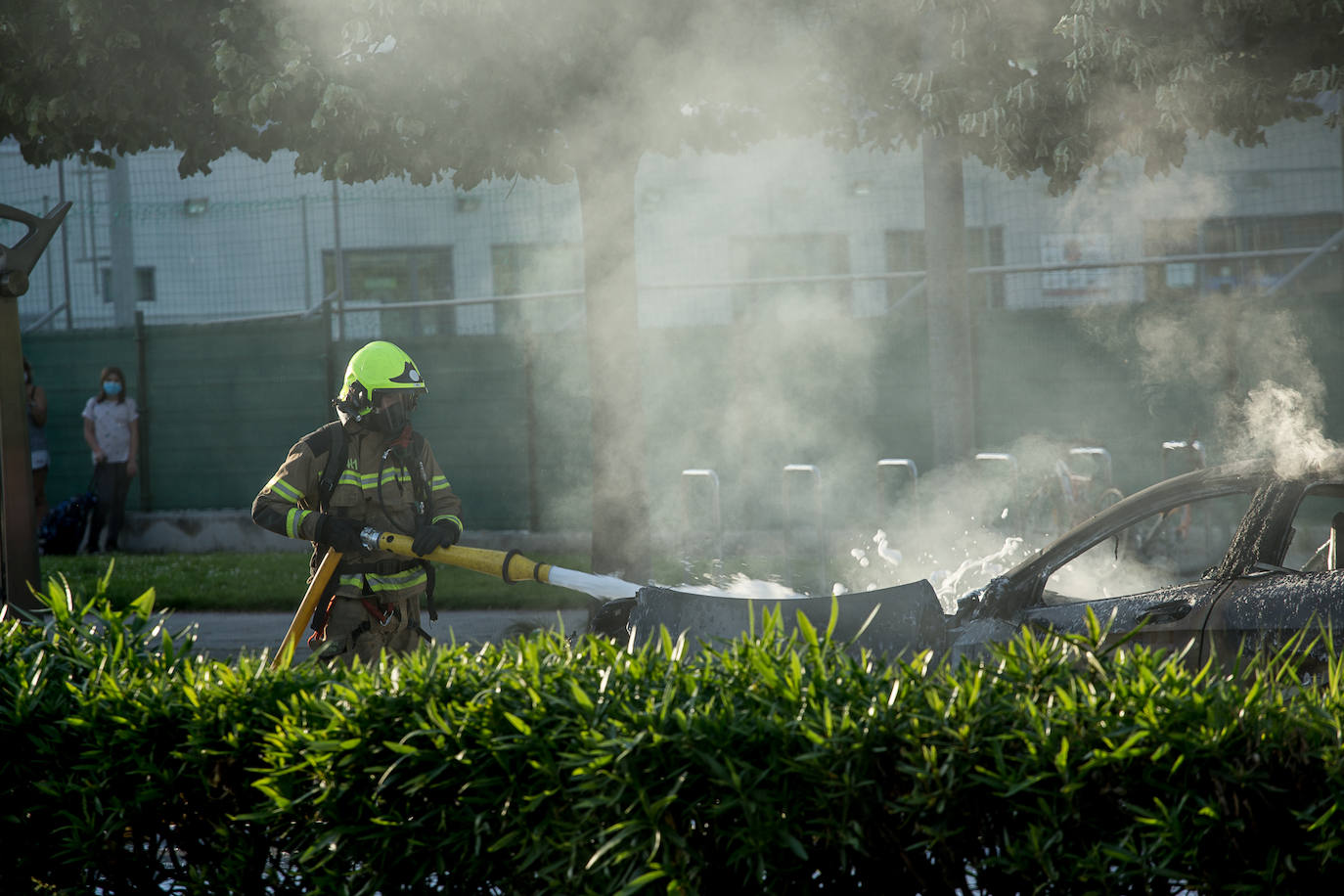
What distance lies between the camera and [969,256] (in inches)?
528

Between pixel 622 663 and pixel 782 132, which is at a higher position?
pixel 782 132

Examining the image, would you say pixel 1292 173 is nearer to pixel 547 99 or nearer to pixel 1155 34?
pixel 1155 34

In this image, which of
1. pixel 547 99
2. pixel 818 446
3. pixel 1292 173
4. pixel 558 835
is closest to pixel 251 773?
pixel 558 835

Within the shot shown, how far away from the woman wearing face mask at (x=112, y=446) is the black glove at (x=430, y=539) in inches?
340

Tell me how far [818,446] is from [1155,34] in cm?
527

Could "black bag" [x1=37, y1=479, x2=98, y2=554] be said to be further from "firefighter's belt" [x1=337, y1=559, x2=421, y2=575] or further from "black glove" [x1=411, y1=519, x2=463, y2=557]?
"black glove" [x1=411, y1=519, x2=463, y2=557]

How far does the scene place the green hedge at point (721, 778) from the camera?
6.26ft

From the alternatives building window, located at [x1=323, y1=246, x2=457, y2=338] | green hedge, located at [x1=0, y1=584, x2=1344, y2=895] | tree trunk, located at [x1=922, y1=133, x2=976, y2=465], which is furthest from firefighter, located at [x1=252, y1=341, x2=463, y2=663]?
building window, located at [x1=323, y1=246, x2=457, y2=338]

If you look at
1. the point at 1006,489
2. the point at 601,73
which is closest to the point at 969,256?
the point at 1006,489

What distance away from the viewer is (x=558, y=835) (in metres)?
2.02

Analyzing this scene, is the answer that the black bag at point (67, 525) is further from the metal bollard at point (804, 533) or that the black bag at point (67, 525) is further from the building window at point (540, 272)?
the metal bollard at point (804, 533)

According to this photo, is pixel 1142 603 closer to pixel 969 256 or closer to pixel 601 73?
pixel 601 73

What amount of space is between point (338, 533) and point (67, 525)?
8975mm

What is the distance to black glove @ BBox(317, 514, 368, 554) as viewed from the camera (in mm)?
4336
